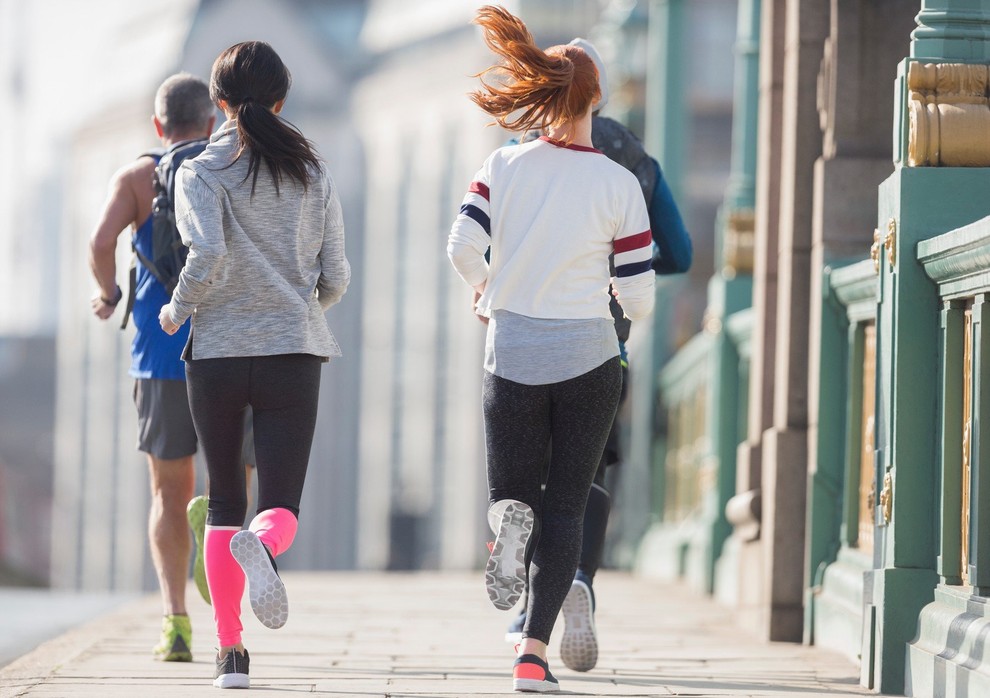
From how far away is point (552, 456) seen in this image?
4.96 meters

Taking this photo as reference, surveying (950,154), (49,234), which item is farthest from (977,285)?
(49,234)

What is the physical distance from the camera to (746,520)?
7.68 m

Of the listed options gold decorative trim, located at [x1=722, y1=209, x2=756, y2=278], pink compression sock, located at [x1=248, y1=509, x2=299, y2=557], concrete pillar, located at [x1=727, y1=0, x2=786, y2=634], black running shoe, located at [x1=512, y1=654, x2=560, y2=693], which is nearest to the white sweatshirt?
pink compression sock, located at [x1=248, y1=509, x2=299, y2=557]

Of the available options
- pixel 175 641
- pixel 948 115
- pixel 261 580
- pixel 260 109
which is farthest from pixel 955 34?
pixel 175 641

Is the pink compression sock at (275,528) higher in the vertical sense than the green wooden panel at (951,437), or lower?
lower

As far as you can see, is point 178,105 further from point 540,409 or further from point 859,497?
point 859,497

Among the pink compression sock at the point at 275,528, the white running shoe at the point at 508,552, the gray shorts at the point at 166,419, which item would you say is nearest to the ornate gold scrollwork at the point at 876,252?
the white running shoe at the point at 508,552

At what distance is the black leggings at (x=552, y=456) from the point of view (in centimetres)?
488

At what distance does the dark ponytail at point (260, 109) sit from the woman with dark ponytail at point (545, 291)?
0.47 metres

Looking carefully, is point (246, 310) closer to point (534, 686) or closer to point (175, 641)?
point (534, 686)

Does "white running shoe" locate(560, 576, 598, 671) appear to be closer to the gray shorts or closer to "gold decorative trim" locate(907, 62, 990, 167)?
the gray shorts

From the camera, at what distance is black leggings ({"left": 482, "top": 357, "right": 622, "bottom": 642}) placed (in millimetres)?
4883

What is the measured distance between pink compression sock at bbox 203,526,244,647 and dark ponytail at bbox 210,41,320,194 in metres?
0.86

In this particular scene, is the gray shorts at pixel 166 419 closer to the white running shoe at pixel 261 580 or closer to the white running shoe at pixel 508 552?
the white running shoe at pixel 261 580
